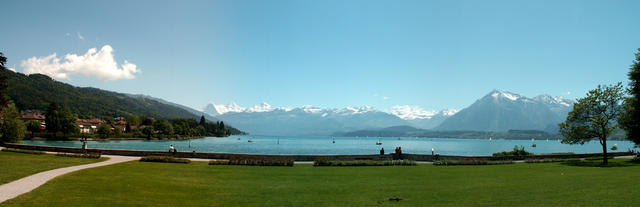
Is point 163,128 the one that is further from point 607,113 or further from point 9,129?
point 607,113

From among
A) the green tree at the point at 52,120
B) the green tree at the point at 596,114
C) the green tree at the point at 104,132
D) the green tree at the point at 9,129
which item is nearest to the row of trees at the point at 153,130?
the green tree at the point at 104,132

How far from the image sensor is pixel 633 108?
33906 mm

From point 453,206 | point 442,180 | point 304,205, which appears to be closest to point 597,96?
point 442,180

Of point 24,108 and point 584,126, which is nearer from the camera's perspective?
point 584,126

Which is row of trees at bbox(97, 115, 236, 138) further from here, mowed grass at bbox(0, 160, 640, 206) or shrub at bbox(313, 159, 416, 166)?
mowed grass at bbox(0, 160, 640, 206)

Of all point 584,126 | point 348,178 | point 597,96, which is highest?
point 597,96

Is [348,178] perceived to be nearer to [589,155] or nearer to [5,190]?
[5,190]

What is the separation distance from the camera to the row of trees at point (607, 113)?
34719 mm

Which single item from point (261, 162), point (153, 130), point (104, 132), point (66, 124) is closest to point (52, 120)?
point (66, 124)

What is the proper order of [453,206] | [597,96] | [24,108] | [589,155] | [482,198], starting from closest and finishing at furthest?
[453,206] < [482,198] < [597,96] < [589,155] < [24,108]

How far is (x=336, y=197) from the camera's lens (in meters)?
15.3

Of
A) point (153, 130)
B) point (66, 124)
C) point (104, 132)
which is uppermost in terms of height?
point (66, 124)

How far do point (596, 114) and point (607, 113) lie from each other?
58.0 inches

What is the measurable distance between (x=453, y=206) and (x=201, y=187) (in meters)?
11.4
